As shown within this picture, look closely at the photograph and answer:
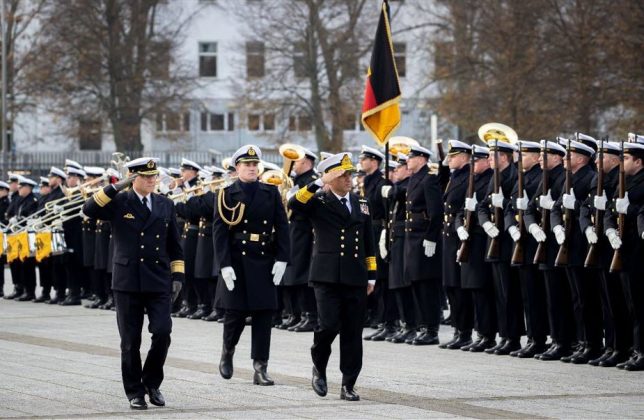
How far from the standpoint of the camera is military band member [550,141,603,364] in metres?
15.2

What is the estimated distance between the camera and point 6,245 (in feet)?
84.6

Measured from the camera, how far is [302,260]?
19.6 m

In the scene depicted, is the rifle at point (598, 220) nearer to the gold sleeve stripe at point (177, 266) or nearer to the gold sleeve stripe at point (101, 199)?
the gold sleeve stripe at point (177, 266)

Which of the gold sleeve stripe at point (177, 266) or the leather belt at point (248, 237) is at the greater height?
the leather belt at point (248, 237)

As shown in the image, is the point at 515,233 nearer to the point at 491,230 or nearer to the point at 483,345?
the point at 491,230

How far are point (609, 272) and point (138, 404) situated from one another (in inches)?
203

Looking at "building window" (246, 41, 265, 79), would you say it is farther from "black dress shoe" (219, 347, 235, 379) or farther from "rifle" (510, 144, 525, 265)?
"black dress shoe" (219, 347, 235, 379)

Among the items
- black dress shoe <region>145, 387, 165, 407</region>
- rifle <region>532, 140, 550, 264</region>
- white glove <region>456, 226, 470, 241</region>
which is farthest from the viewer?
white glove <region>456, 226, 470, 241</region>

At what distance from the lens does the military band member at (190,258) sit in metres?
21.9

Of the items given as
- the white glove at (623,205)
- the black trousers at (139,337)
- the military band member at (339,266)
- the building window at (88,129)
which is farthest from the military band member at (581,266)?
the building window at (88,129)

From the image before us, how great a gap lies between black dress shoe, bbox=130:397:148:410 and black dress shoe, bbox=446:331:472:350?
5.70 metres

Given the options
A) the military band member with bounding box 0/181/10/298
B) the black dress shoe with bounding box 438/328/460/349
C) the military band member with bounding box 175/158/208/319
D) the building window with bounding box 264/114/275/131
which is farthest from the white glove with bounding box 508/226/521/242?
the building window with bounding box 264/114/275/131

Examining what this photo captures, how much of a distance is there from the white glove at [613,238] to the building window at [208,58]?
54221 mm

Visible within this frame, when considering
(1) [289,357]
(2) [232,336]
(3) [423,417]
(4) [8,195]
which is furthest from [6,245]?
(3) [423,417]
